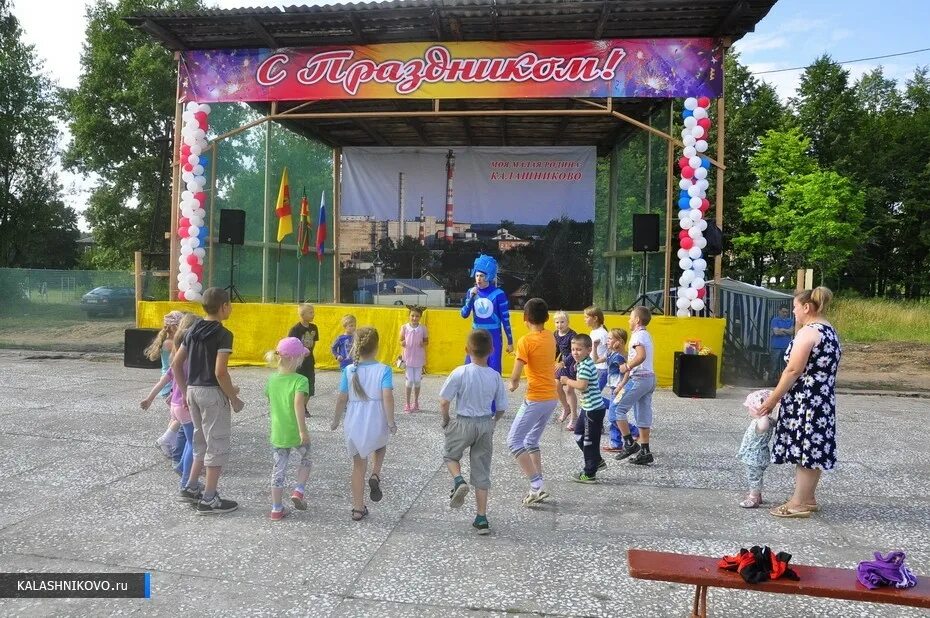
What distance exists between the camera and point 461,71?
13.0 meters

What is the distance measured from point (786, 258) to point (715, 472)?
40.9 m

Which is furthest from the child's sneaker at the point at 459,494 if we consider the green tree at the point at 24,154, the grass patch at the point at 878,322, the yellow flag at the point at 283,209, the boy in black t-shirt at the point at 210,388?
Answer: the green tree at the point at 24,154

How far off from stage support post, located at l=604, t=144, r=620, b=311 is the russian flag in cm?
798

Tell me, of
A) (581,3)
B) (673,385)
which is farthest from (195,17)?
(673,385)

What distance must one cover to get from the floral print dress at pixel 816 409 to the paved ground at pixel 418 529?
0.49 metres

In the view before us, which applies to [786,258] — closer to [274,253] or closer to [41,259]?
[274,253]

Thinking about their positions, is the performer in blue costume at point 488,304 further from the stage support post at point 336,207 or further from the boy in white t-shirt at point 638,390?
the stage support post at point 336,207

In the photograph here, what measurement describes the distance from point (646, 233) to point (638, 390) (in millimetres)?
7769

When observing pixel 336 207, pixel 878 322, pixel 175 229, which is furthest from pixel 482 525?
pixel 878 322

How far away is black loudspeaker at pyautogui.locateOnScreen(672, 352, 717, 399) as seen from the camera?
11.0 meters

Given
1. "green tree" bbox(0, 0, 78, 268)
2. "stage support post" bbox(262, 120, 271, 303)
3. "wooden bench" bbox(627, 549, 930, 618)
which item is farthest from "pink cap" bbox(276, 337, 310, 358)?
"green tree" bbox(0, 0, 78, 268)

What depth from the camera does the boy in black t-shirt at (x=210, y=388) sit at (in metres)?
4.87

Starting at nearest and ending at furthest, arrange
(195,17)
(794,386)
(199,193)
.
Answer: (794,386) → (195,17) → (199,193)

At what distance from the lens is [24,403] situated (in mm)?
9078
